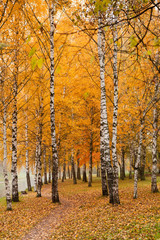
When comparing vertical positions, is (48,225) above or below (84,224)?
below

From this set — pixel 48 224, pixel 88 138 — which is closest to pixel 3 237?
pixel 48 224

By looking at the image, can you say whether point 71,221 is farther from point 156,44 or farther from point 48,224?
→ point 156,44

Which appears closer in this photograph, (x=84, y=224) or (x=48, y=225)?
(x=84, y=224)

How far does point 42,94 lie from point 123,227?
8932mm

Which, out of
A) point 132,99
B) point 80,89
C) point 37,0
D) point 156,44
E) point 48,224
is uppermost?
point 37,0

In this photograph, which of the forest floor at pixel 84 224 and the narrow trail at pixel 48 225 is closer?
the forest floor at pixel 84 224

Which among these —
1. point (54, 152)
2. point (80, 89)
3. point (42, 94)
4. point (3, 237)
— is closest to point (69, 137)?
point (80, 89)

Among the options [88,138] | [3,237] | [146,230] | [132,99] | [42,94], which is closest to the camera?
[146,230]

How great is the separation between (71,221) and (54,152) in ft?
11.8

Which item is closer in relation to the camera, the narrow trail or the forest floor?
the forest floor

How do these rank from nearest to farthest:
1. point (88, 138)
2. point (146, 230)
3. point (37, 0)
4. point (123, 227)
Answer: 1. point (146, 230)
2. point (123, 227)
3. point (37, 0)
4. point (88, 138)

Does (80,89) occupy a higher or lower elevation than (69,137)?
higher

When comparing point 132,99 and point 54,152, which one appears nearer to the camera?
point 54,152

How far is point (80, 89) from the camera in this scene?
48.7ft
